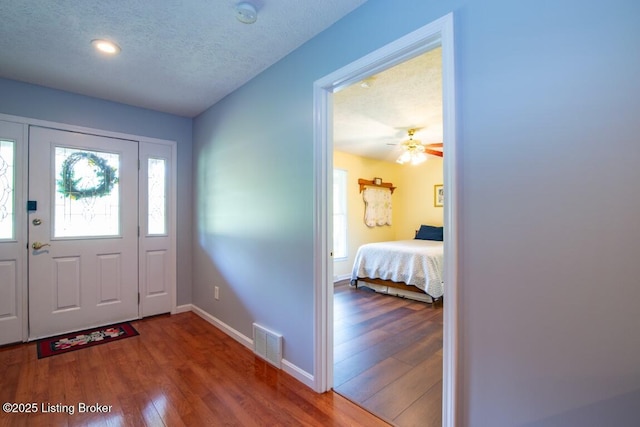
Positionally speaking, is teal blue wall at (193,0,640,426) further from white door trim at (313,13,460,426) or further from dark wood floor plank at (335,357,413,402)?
dark wood floor plank at (335,357,413,402)

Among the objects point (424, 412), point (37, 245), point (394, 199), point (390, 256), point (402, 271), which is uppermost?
point (394, 199)

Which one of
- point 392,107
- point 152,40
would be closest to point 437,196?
point 392,107

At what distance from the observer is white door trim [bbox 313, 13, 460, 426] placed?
1340 mm

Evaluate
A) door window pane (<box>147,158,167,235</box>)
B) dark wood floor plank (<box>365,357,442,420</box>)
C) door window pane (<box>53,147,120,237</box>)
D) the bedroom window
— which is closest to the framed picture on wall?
the bedroom window

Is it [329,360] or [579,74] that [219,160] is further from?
[579,74]

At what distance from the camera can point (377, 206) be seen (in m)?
6.18

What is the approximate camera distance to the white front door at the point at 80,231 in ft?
9.31

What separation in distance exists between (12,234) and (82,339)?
1171 mm

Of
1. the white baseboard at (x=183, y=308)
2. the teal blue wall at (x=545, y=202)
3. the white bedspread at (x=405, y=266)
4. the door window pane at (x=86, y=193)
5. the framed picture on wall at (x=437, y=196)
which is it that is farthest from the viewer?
the framed picture on wall at (x=437, y=196)

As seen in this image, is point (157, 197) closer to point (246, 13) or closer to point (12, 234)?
point (12, 234)

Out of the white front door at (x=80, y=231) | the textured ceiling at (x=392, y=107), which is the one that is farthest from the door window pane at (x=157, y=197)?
the textured ceiling at (x=392, y=107)

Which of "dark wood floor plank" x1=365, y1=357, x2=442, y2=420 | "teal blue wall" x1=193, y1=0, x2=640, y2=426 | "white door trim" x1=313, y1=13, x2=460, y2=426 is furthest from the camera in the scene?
"dark wood floor plank" x1=365, y1=357, x2=442, y2=420

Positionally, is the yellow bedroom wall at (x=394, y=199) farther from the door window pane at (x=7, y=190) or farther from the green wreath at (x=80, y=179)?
the door window pane at (x=7, y=190)

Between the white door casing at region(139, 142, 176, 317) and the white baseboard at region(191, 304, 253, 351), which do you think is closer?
the white baseboard at region(191, 304, 253, 351)
